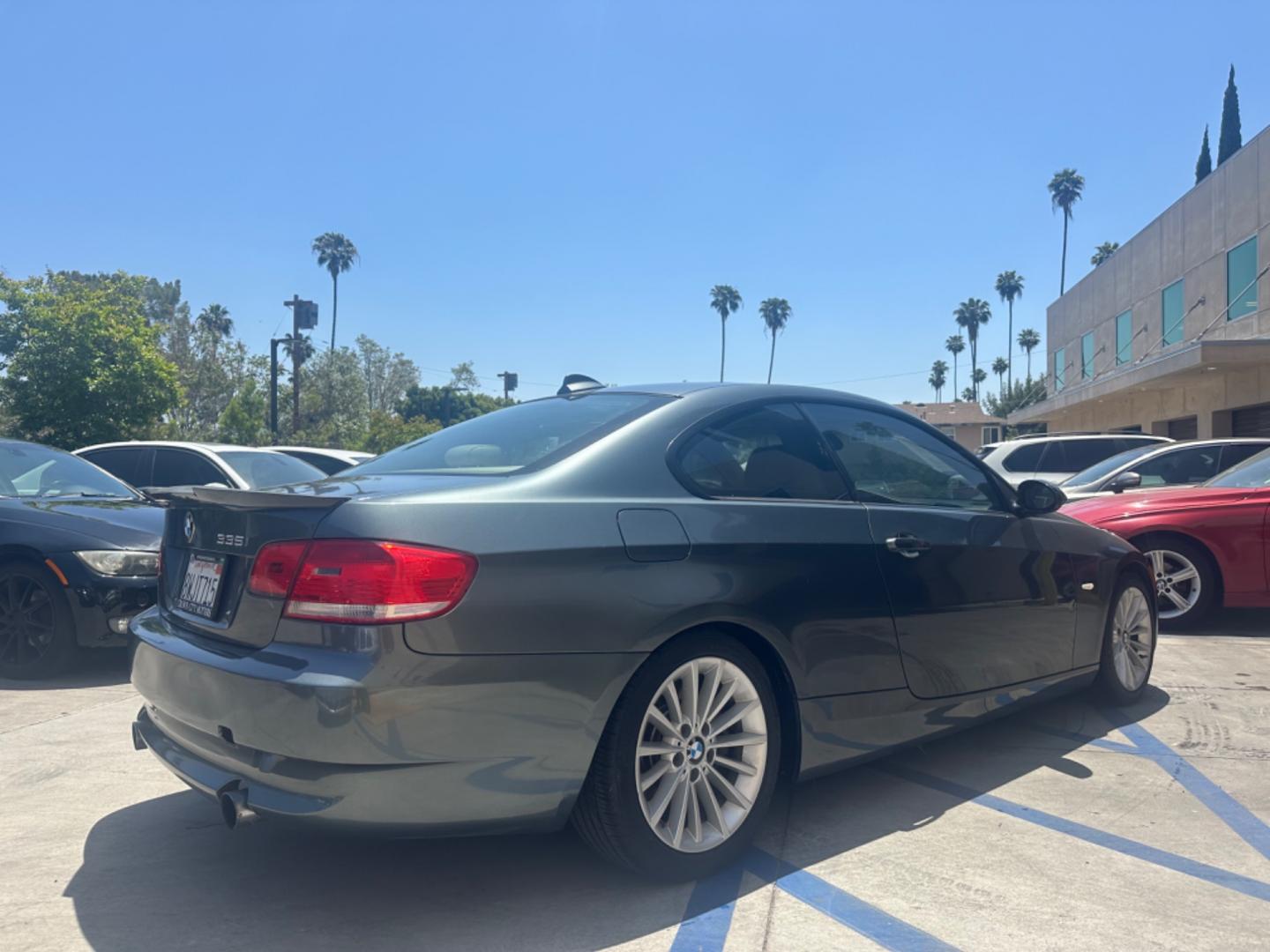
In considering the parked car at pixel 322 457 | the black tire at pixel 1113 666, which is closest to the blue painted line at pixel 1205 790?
the black tire at pixel 1113 666

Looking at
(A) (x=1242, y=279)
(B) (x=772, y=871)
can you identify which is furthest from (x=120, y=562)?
(A) (x=1242, y=279)

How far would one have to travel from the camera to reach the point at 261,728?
8.68 feet

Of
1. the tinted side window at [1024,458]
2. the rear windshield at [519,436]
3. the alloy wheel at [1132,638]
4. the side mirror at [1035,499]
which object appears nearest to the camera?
the rear windshield at [519,436]

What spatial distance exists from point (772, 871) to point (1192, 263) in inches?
995

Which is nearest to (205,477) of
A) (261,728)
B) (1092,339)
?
(261,728)

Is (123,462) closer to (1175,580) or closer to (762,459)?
(762,459)

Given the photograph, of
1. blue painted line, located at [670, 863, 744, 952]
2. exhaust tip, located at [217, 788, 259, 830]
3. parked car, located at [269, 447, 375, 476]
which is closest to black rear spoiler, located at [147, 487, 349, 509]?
exhaust tip, located at [217, 788, 259, 830]

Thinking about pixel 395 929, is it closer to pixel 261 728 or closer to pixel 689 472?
pixel 261 728

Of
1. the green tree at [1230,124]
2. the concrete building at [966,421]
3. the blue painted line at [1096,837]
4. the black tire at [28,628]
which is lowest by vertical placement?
the blue painted line at [1096,837]

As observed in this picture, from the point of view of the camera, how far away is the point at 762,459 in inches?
140

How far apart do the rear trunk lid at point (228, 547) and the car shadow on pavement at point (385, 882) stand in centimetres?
64

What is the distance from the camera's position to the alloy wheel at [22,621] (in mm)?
5871

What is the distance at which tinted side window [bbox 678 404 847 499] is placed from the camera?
11.0ft

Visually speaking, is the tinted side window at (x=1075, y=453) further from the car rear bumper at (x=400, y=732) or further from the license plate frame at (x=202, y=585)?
the license plate frame at (x=202, y=585)
